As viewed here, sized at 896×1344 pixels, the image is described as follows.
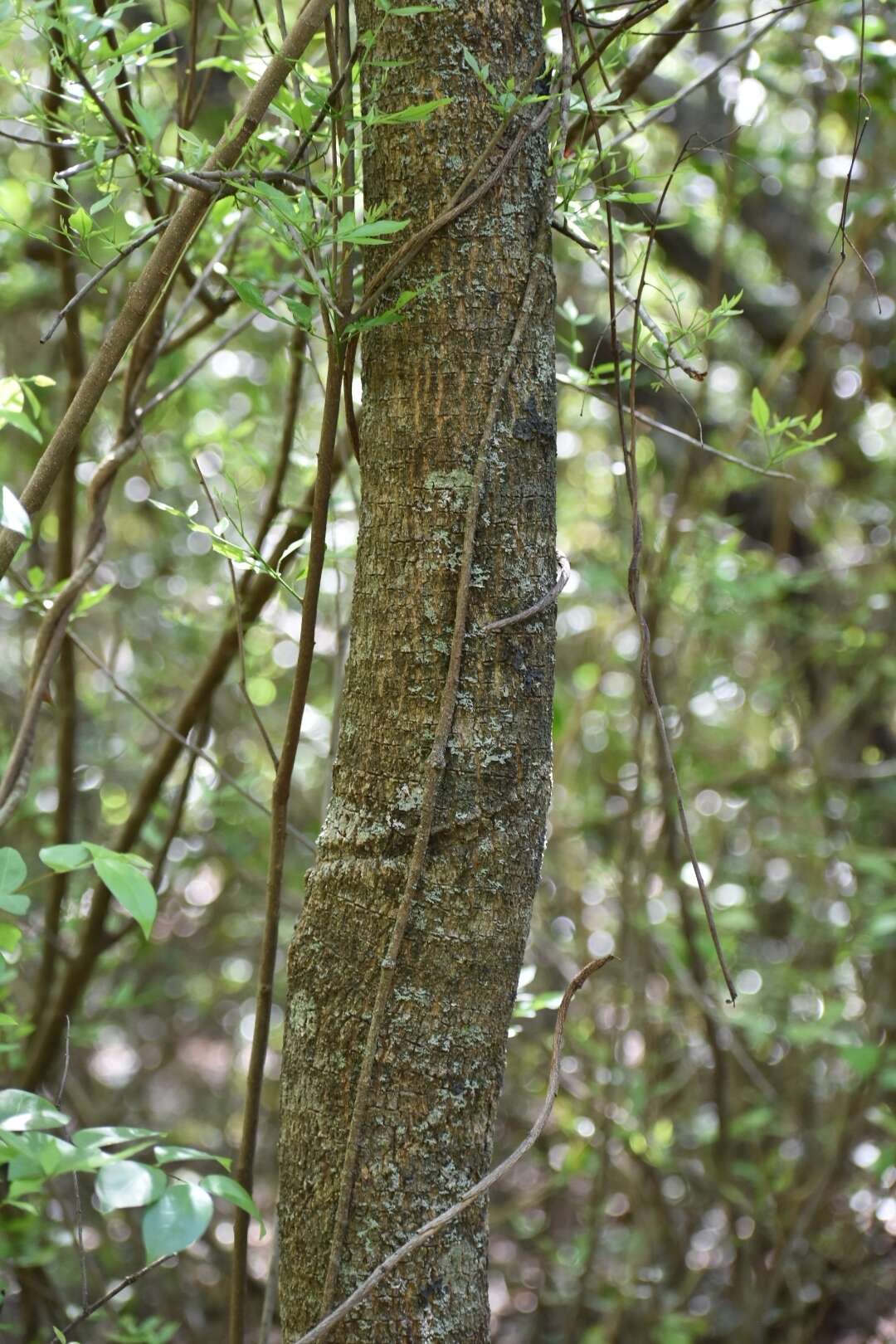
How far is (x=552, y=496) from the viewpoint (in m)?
0.87

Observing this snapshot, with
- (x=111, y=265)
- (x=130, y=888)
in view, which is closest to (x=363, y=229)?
(x=111, y=265)

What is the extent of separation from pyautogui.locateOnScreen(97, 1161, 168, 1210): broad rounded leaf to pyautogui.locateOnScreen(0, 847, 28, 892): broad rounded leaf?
8.6 inches

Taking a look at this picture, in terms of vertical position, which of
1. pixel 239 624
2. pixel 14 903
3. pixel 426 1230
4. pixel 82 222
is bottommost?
pixel 426 1230

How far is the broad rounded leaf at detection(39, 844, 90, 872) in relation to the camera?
32.3 inches

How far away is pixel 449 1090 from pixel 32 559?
156 cm

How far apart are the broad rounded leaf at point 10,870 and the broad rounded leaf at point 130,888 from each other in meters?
0.06

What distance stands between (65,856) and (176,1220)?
267 mm

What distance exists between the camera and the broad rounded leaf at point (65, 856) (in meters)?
0.82

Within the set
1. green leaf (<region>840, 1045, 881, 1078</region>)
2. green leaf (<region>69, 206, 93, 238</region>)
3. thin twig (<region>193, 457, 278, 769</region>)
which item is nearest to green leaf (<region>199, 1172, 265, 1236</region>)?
thin twig (<region>193, 457, 278, 769</region>)

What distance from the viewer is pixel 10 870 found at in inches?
33.0

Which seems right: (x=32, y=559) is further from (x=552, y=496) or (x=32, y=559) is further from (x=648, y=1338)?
(x=648, y=1338)

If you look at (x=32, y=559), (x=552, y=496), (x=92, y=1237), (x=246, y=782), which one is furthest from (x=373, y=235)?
(x=92, y=1237)

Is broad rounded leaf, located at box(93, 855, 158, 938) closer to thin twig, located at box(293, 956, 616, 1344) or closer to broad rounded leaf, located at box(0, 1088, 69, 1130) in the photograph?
broad rounded leaf, located at box(0, 1088, 69, 1130)

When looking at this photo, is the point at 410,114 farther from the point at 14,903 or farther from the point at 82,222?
the point at 14,903
